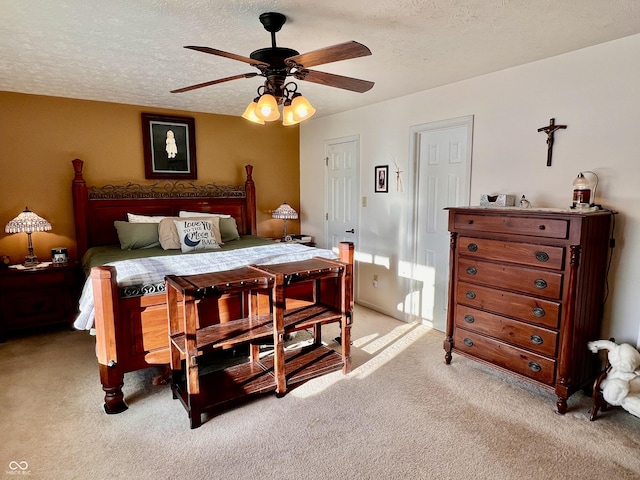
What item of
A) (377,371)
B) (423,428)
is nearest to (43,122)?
(377,371)

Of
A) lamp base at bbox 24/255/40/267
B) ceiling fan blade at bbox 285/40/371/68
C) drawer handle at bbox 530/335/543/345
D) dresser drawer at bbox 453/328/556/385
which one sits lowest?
dresser drawer at bbox 453/328/556/385

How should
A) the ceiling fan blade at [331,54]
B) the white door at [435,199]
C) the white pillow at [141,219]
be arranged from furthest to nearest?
the white pillow at [141,219] < the white door at [435,199] < the ceiling fan blade at [331,54]

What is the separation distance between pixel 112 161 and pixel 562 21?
4.27 metres

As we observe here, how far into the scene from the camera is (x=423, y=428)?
90.2 inches

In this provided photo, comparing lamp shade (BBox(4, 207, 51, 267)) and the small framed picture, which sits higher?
the small framed picture

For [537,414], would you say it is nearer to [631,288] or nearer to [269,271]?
[631,288]

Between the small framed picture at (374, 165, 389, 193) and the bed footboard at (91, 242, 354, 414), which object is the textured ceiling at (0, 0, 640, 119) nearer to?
the small framed picture at (374, 165, 389, 193)

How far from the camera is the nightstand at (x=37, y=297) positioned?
3539 millimetres

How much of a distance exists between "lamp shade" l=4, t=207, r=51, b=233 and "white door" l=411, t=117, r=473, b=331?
3651 millimetres

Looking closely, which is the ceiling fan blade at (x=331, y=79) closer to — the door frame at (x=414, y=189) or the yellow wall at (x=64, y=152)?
the door frame at (x=414, y=189)

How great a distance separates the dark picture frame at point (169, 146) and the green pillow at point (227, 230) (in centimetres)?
79

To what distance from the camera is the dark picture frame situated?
444 centimetres

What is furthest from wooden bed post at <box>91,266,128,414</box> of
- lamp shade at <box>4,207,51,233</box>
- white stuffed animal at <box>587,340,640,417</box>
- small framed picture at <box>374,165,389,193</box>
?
white stuffed animal at <box>587,340,640,417</box>

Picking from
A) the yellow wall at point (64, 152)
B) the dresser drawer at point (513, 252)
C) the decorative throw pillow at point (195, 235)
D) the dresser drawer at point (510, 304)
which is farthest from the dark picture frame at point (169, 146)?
the dresser drawer at point (510, 304)
